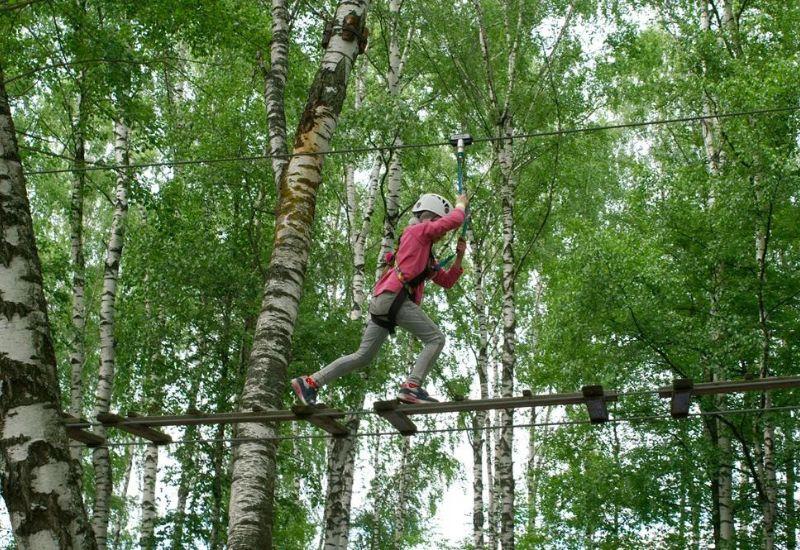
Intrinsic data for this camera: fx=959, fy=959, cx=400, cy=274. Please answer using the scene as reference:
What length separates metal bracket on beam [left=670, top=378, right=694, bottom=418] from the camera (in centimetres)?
625

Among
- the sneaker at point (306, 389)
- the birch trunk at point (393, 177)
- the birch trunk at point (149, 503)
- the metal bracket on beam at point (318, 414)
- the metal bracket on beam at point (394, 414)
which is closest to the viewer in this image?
the metal bracket on beam at point (394, 414)

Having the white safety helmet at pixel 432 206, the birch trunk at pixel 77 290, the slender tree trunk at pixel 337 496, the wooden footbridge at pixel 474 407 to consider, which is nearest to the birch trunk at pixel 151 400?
the birch trunk at pixel 77 290

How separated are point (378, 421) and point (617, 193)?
866 cm

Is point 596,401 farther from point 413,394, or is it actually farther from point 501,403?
point 413,394

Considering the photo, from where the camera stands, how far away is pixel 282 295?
7.29 meters

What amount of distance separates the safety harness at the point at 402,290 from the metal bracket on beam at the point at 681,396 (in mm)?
1813

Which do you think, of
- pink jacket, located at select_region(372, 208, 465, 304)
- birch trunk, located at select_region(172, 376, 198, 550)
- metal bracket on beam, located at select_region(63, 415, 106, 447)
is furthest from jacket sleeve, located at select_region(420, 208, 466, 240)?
birch trunk, located at select_region(172, 376, 198, 550)

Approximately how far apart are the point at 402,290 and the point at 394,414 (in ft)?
2.80

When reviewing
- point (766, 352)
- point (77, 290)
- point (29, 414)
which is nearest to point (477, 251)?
point (766, 352)

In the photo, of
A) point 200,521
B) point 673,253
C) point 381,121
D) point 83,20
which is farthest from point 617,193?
point 83,20

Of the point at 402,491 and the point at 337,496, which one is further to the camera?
the point at 402,491

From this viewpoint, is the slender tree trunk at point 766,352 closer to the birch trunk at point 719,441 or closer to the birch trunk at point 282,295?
the birch trunk at point 719,441

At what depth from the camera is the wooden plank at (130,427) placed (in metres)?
7.10

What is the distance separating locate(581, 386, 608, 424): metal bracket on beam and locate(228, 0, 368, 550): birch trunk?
7.22 feet
